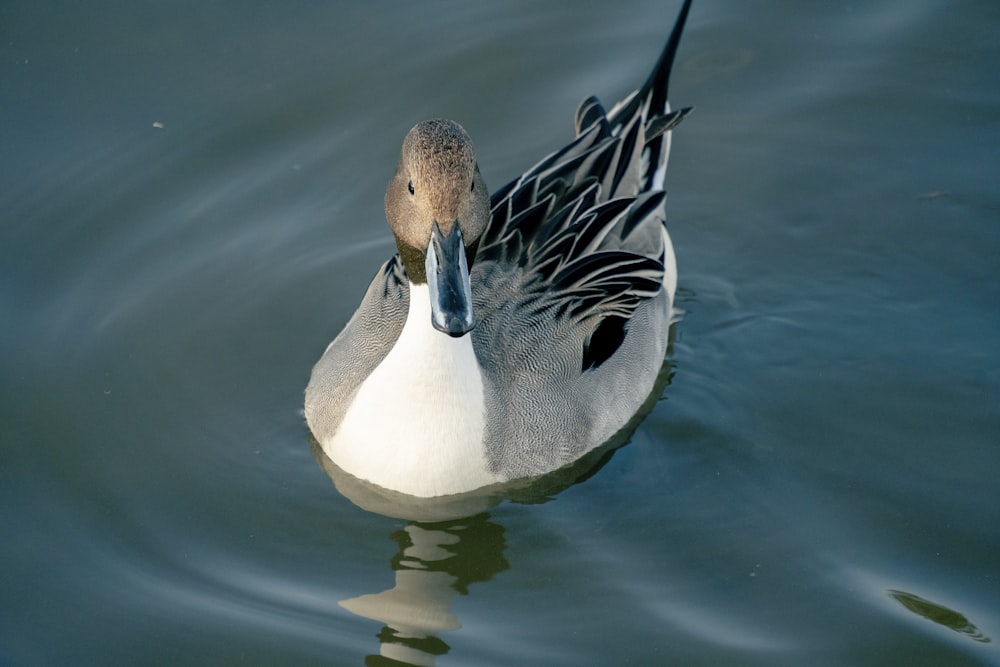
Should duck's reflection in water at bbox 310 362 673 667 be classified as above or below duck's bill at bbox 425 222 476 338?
below

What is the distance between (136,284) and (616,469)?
2.54 meters

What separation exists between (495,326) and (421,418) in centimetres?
54

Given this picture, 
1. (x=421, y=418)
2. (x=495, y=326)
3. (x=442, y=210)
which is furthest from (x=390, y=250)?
(x=442, y=210)

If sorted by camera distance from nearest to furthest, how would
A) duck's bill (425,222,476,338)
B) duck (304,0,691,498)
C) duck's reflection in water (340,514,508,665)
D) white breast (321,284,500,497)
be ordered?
duck's bill (425,222,476,338) → duck (304,0,691,498) → duck's reflection in water (340,514,508,665) → white breast (321,284,500,497)

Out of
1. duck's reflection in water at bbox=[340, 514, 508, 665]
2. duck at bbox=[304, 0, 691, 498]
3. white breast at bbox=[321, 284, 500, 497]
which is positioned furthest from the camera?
white breast at bbox=[321, 284, 500, 497]

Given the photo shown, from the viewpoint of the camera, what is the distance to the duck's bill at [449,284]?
14.5ft

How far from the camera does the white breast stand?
506 cm

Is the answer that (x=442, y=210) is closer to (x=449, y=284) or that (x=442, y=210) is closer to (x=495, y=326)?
(x=449, y=284)

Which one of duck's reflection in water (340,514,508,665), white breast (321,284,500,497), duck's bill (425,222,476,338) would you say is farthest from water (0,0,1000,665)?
duck's bill (425,222,476,338)

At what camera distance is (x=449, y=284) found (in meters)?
4.49

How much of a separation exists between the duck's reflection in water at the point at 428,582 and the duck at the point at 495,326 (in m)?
0.17

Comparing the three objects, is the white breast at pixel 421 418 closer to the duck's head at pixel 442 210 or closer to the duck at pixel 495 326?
the duck at pixel 495 326

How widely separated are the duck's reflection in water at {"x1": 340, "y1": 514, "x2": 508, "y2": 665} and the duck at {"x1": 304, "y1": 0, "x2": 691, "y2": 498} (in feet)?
0.57

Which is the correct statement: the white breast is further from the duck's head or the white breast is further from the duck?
the duck's head
